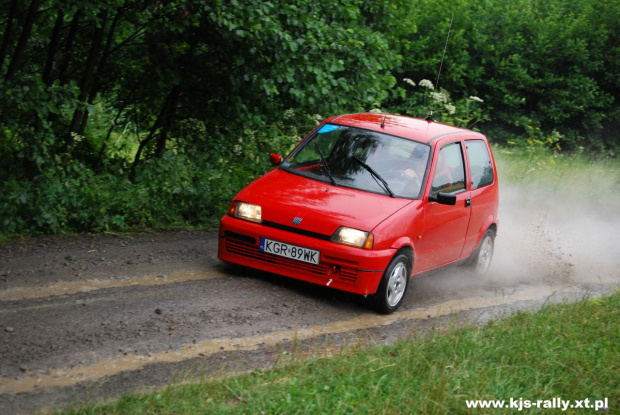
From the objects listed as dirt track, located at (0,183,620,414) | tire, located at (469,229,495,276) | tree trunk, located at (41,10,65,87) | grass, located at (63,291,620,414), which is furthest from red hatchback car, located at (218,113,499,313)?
tree trunk, located at (41,10,65,87)

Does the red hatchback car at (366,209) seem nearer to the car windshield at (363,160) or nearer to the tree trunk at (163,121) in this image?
the car windshield at (363,160)

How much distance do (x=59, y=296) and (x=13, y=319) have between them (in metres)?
0.79

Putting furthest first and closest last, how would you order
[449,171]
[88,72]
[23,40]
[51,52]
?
1. [88,72]
2. [51,52]
3. [23,40]
4. [449,171]

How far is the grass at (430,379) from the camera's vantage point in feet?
16.3

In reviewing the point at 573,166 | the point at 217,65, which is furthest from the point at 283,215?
the point at 573,166

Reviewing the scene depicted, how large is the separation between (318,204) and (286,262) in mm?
665

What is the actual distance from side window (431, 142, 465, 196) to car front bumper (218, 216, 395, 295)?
1356mm

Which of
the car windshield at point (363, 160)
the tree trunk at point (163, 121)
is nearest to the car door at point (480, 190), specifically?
the car windshield at point (363, 160)

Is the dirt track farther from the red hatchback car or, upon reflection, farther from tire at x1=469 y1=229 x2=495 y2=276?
the red hatchback car

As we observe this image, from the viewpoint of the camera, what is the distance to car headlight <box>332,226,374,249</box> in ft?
24.6

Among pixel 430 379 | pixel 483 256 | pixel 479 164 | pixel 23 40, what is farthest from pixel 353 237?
pixel 23 40

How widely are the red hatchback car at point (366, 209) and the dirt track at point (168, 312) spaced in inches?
14.6

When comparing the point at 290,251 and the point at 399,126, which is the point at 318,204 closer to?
the point at 290,251

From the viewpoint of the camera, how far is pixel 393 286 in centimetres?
786
